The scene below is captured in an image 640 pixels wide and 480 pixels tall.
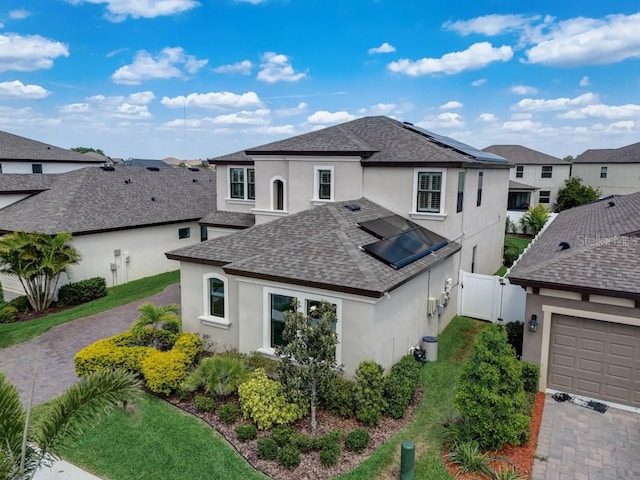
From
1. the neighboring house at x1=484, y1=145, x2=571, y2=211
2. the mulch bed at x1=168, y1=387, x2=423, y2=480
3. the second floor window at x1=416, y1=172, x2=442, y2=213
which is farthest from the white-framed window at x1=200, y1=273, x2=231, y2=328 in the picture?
the neighboring house at x1=484, y1=145, x2=571, y2=211

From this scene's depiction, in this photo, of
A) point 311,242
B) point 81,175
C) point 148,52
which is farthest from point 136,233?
point 311,242

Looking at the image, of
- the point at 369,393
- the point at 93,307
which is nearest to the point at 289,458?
the point at 369,393

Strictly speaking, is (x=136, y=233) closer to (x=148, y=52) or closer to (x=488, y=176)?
(x=148, y=52)

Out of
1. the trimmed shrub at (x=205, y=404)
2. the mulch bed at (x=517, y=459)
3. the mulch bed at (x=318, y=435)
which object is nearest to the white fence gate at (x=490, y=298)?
the mulch bed at (x=318, y=435)

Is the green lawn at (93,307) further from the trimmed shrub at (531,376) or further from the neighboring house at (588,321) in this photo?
the neighboring house at (588,321)

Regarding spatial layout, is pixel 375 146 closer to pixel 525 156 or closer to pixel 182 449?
pixel 182 449

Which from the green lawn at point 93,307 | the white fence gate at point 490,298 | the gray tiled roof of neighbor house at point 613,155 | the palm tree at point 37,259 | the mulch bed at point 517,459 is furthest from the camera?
the gray tiled roof of neighbor house at point 613,155
